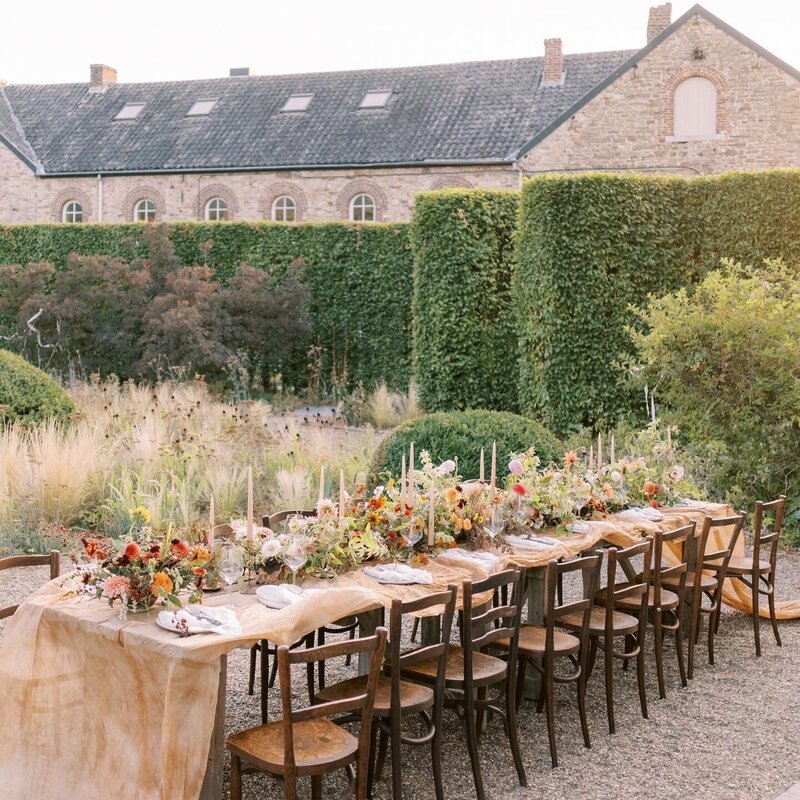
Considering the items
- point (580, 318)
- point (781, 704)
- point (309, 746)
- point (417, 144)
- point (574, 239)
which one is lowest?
point (781, 704)

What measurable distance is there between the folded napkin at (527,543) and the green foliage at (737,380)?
4.50m

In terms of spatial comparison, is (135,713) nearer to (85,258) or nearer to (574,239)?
(574,239)

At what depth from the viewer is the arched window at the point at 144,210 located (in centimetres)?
2714

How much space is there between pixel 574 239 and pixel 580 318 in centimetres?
95

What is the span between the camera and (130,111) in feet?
94.6

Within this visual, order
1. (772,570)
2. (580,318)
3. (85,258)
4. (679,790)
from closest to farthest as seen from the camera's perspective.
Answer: (679,790) < (772,570) < (580,318) < (85,258)

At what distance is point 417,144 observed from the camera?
2458 cm

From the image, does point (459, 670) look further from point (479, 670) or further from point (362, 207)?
point (362, 207)

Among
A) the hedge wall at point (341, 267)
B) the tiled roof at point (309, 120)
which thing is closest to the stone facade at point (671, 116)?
the tiled roof at point (309, 120)

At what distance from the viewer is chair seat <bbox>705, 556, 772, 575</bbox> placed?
679 cm

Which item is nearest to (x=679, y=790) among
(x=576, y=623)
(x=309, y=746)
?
(x=576, y=623)

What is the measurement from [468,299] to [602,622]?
8554mm

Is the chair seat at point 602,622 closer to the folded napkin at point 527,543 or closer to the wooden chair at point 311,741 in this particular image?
the folded napkin at point 527,543

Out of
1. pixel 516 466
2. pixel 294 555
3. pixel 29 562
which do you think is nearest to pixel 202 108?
pixel 516 466
